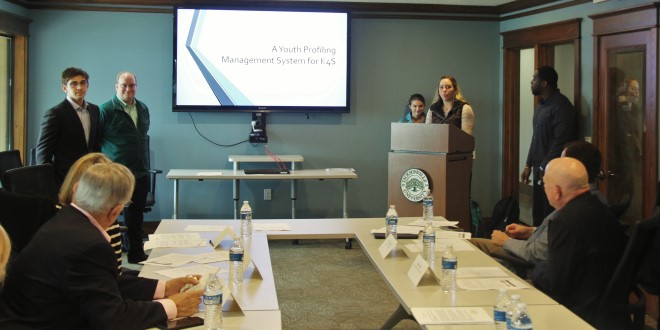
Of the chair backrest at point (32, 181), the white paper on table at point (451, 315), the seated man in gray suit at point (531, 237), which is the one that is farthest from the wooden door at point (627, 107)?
the chair backrest at point (32, 181)

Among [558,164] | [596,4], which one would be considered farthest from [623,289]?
[596,4]

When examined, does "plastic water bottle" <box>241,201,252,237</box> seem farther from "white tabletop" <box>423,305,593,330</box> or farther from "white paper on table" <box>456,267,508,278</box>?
"white tabletop" <box>423,305,593,330</box>

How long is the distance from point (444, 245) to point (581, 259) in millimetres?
786

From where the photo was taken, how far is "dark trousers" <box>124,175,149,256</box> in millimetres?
5559

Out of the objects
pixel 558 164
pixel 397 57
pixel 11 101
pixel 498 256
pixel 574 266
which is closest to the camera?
pixel 574 266

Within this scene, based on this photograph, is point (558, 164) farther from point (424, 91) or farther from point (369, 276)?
point (424, 91)

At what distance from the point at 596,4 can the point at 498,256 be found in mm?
3221

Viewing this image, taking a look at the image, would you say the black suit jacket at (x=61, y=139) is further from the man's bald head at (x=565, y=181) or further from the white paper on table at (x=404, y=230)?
the man's bald head at (x=565, y=181)

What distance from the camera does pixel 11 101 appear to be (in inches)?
260

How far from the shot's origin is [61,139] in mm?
4832

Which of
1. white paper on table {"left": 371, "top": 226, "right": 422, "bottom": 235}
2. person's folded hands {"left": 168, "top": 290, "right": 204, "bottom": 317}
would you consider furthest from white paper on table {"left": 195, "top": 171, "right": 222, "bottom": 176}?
person's folded hands {"left": 168, "top": 290, "right": 204, "bottom": 317}

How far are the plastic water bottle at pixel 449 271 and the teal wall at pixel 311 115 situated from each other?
15.2ft

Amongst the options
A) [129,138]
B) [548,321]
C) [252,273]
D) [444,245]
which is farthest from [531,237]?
[129,138]

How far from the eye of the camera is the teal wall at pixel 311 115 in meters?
6.79
